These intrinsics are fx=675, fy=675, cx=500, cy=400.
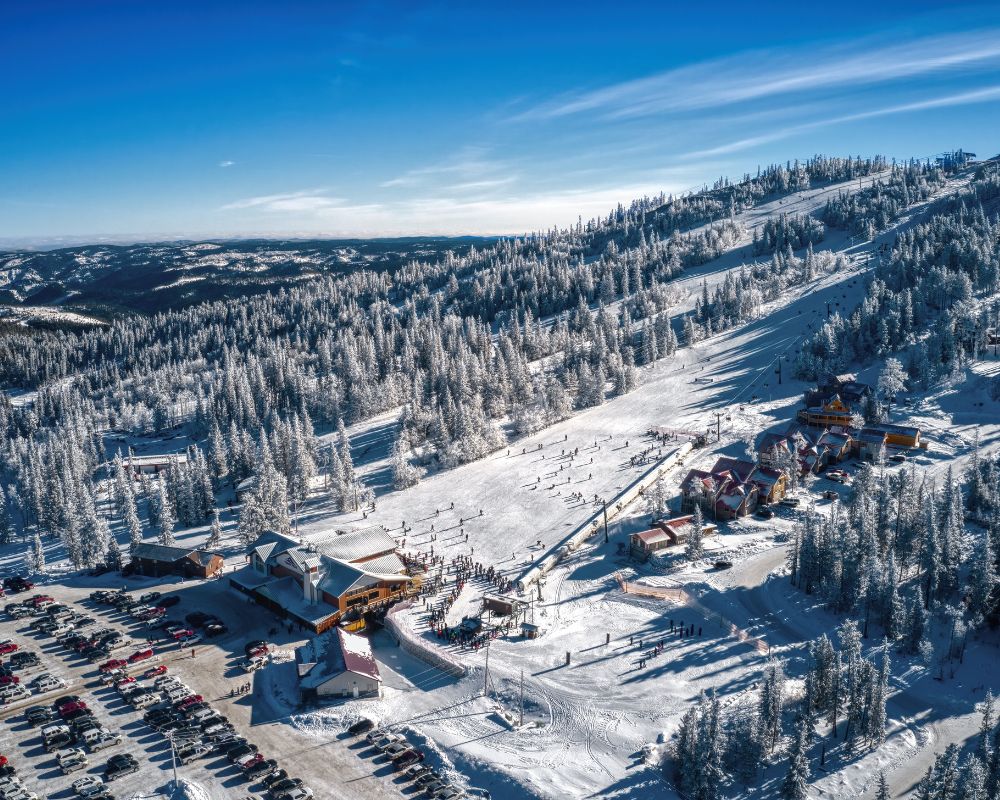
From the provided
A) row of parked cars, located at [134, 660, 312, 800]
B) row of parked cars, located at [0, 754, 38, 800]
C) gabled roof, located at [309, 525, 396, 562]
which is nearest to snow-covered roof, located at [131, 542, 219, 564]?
gabled roof, located at [309, 525, 396, 562]

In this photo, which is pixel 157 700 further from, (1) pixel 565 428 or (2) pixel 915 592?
(1) pixel 565 428

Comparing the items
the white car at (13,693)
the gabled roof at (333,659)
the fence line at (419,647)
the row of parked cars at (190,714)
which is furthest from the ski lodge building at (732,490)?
the white car at (13,693)

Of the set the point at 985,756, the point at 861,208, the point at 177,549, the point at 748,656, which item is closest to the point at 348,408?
the point at 177,549

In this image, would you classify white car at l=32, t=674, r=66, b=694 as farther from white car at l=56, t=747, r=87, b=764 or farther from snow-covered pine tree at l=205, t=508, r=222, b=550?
snow-covered pine tree at l=205, t=508, r=222, b=550

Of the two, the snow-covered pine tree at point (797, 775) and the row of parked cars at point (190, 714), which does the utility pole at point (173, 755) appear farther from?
the snow-covered pine tree at point (797, 775)

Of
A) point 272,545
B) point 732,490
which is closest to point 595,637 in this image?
point 732,490

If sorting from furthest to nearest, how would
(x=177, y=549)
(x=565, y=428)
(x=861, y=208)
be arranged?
(x=861, y=208) → (x=565, y=428) → (x=177, y=549)
